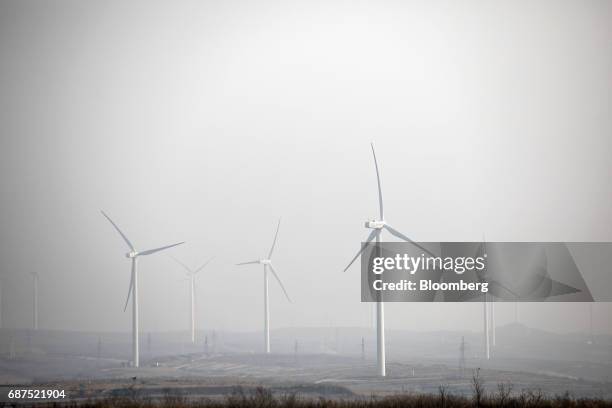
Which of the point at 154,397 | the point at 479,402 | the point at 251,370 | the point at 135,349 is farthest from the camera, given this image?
the point at 251,370

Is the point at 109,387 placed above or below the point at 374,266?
below

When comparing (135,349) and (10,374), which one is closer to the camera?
(135,349)

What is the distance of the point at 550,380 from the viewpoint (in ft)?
549

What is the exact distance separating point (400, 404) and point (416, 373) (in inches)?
4426

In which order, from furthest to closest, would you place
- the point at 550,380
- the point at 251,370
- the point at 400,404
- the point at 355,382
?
the point at 251,370
the point at 550,380
the point at 355,382
the point at 400,404

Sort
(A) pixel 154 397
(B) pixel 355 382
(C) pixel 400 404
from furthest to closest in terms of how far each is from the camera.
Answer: (B) pixel 355 382 → (A) pixel 154 397 → (C) pixel 400 404

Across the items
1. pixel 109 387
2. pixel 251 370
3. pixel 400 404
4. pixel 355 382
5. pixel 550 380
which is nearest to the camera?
pixel 400 404

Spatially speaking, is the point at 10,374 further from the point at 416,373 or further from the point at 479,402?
the point at 479,402

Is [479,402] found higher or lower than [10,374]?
higher

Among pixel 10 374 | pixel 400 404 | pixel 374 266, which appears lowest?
pixel 10 374

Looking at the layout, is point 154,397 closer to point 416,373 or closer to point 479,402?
point 479,402

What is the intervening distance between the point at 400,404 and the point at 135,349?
117 metres

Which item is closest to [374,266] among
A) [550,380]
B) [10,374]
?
[550,380]

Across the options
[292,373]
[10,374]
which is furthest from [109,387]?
[10,374]
